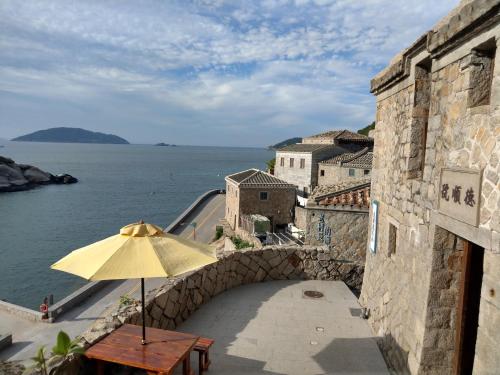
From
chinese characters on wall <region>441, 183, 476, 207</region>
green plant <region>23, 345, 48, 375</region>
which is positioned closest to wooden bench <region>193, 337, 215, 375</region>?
green plant <region>23, 345, 48, 375</region>

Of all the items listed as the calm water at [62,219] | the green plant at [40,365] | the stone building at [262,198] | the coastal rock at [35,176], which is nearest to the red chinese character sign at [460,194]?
the green plant at [40,365]

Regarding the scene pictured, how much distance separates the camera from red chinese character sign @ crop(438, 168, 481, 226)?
13.6 ft

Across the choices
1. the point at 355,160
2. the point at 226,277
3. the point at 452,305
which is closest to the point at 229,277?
the point at 226,277

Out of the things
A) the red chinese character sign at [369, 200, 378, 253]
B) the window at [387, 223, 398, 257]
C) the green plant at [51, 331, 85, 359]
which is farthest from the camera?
the red chinese character sign at [369, 200, 378, 253]

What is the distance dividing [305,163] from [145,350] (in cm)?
4356

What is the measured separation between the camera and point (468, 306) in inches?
199

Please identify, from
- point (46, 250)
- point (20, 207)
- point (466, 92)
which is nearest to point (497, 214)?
point (466, 92)

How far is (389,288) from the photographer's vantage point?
733 centimetres

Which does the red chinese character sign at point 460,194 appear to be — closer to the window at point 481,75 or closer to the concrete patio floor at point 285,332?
the window at point 481,75

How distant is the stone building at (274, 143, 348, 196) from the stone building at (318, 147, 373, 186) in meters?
0.77

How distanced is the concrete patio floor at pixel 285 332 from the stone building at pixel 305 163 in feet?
121

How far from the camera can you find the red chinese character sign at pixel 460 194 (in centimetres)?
413

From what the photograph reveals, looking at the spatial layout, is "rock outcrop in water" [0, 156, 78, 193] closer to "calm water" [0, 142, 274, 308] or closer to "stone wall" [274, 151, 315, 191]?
"calm water" [0, 142, 274, 308]

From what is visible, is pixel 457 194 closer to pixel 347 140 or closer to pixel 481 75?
pixel 481 75
